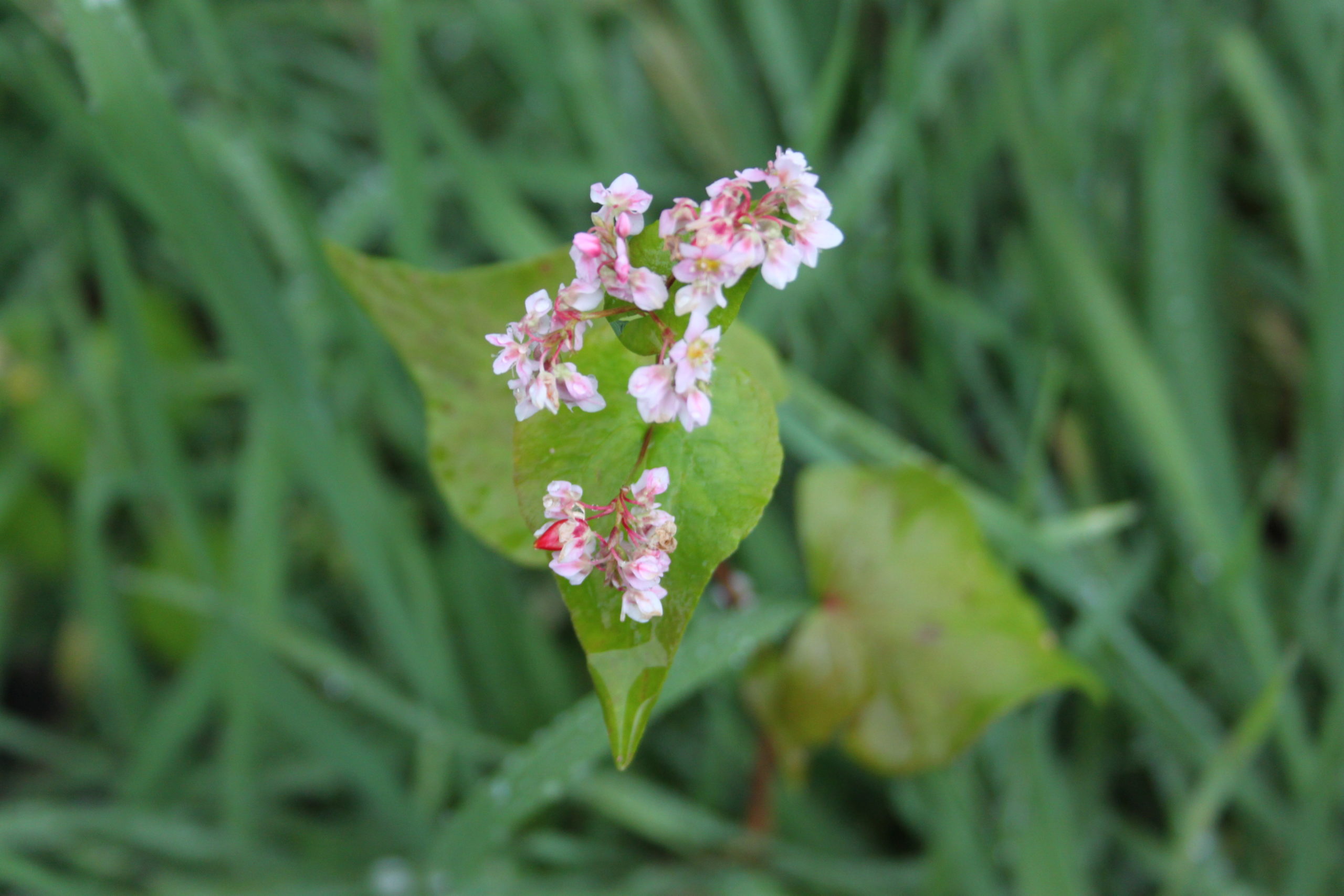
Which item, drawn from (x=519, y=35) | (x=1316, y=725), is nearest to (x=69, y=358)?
(x=519, y=35)

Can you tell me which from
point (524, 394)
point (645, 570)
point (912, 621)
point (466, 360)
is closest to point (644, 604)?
point (645, 570)

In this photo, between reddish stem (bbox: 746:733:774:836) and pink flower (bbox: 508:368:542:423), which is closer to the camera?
pink flower (bbox: 508:368:542:423)

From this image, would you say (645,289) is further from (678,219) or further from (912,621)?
(912,621)

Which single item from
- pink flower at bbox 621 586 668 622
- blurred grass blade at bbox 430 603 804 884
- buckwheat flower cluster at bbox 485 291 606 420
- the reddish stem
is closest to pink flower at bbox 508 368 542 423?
buckwheat flower cluster at bbox 485 291 606 420

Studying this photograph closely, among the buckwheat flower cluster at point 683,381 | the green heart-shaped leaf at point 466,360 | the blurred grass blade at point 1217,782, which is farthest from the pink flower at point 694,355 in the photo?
the blurred grass blade at point 1217,782

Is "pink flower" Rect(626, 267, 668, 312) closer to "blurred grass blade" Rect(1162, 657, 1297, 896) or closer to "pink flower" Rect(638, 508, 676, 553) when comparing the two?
"pink flower" Rect(638, 508, 676, 553)
